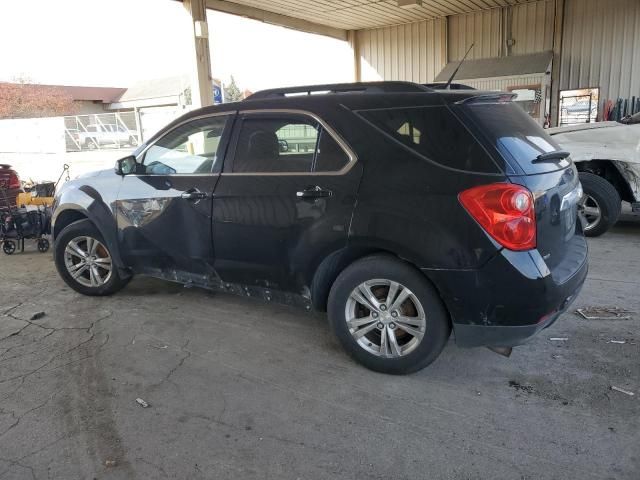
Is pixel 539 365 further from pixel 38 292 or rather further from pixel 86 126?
pixel 86 126

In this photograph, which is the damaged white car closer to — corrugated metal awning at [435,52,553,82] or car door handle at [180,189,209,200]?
car door handle at [180,189,209,200]

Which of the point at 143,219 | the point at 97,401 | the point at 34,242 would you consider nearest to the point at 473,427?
the point at 97,401

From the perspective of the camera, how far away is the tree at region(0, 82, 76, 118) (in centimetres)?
3644

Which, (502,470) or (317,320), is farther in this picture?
(317,320)

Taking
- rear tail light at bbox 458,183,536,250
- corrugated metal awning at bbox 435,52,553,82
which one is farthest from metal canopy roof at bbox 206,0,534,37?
rear tail light at bbox 458,183,536,250

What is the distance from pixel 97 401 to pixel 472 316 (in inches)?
92.0

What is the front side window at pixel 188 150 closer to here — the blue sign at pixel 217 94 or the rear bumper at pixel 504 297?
the rear bumper at pixel 504 297

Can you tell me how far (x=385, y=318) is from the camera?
328 centimetres

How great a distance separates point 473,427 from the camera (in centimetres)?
283

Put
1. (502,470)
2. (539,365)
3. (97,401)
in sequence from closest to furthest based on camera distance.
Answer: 1. (502,470)
2. (97,401)
3. (539,365)

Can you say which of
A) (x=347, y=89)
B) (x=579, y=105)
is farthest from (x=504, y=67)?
(x=347, y=89)

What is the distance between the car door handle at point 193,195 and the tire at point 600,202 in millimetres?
4969

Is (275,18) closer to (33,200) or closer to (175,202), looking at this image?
(33,200)

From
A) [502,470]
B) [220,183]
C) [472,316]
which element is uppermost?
[220,183]
